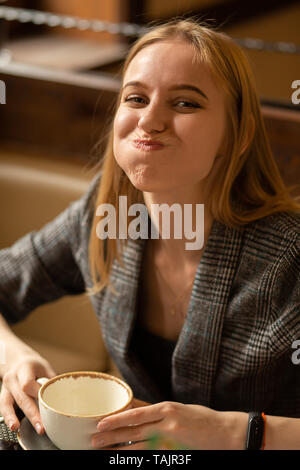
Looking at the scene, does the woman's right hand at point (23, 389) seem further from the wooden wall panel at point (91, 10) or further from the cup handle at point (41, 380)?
the wooden wall panel at point (91, 10)

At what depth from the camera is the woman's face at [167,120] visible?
104 cm

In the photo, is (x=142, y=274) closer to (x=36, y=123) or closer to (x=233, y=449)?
(x=233, y=449)

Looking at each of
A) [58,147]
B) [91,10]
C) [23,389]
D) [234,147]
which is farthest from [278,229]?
[91,10]

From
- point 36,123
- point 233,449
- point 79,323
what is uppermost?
point 36,123

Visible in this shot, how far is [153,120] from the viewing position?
1037 mm

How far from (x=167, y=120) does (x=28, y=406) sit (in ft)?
1.58

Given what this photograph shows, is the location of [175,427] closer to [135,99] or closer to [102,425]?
[102,425]

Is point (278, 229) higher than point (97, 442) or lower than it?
higher

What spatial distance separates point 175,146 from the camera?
1.05 metres

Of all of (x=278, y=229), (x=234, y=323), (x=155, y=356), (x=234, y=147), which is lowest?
(x=155, y=356)

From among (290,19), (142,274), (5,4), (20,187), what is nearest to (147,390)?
→ (142,274)

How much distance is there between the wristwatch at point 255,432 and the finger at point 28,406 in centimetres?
30

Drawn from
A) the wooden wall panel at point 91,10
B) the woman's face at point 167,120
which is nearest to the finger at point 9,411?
the woman's face at point 167,120
